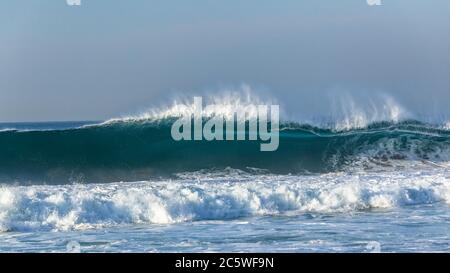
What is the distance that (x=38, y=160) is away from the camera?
20.8 m

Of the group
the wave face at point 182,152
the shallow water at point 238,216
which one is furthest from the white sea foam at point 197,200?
the wave face at point 182,152

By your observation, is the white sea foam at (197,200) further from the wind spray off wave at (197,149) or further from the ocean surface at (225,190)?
the wind spray off wave at (197,149)

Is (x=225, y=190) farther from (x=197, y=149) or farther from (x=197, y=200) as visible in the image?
(x=197, y=149)

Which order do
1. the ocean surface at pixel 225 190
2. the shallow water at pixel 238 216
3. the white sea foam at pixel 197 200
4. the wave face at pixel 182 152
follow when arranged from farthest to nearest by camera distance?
the wave face at pixel 182 152
the white sea foam at pixel 197 200
the ocean surface at pixel 225 190
the shallow water at pixel 238 216

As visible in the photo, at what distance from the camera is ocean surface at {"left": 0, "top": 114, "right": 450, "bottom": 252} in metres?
11.5

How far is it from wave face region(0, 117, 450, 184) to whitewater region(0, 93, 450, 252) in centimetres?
3

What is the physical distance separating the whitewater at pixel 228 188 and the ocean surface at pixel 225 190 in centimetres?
3

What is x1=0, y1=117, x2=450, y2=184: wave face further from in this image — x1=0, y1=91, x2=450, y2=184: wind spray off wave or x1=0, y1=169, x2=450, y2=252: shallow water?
x1=0, y1=169, x2=450, y2=252: shallow water

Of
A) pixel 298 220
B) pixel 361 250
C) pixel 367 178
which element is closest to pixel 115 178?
pixel 367 178

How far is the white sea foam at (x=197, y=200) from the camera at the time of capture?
13391 millimetres

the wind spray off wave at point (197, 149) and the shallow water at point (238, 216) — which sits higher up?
the wind spray off wave at point (197, 149)

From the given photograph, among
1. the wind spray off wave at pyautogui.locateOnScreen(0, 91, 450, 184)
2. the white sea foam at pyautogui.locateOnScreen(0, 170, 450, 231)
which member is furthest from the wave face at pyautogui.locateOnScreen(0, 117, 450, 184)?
the white sea foam at pyautogui.locateOnScreen(0, 170, 450, 231)

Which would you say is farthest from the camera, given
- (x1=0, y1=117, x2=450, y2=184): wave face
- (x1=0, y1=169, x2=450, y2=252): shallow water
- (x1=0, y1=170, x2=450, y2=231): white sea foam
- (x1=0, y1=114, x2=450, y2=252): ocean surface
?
(x1=0, y1=117, x2=450, y2=184): wave face
